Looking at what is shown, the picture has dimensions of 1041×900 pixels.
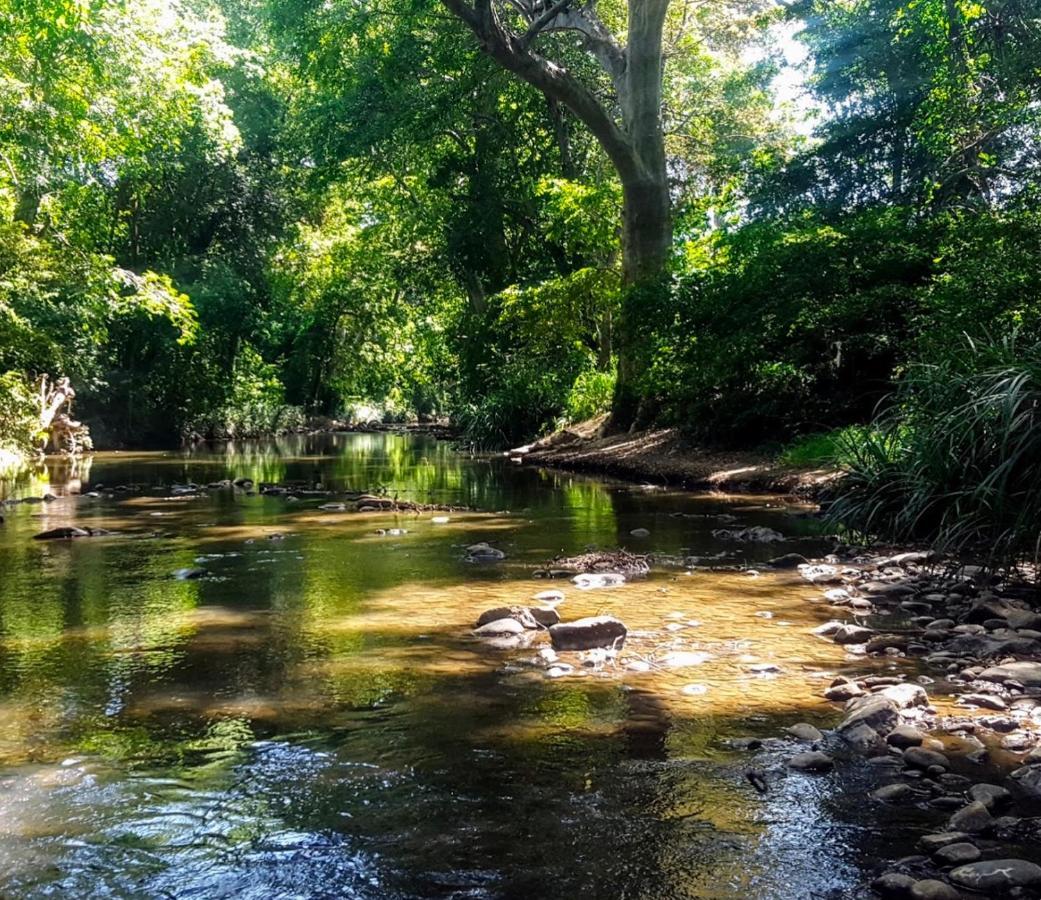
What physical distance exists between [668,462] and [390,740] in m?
11.6

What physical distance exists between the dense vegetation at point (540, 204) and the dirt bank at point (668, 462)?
549 millimetres

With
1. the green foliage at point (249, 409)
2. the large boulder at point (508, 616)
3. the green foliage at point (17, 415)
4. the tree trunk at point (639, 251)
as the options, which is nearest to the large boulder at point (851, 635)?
the large boulder at point (508, 616)

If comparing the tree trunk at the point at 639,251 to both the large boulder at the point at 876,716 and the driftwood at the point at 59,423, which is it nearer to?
the driftwood at the point at 59,423

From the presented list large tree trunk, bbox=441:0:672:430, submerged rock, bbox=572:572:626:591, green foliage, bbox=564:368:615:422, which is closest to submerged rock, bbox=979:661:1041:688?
submerged rock, bbox=572:572:626:591

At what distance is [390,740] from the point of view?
3.67 metres

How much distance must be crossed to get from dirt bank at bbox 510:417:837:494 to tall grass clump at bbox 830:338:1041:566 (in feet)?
10.4

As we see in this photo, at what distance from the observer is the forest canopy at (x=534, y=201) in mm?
13539

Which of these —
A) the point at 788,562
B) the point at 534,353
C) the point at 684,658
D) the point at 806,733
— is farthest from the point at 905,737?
the point at 534,353

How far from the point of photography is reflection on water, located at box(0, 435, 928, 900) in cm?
267

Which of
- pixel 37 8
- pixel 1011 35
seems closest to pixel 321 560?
pixel 37 8

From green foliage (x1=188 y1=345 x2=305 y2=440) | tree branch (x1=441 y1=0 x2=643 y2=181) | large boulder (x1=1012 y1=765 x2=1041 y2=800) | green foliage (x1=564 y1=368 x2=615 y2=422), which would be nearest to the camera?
large boulder (x1=1012 y1=765 x2=1041 y2=800)

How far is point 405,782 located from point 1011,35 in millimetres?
16440

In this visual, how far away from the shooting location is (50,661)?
189 inches

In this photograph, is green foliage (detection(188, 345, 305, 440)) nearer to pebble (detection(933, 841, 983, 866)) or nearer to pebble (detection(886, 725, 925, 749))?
pebble (detection(886, 725, 925, 749))
